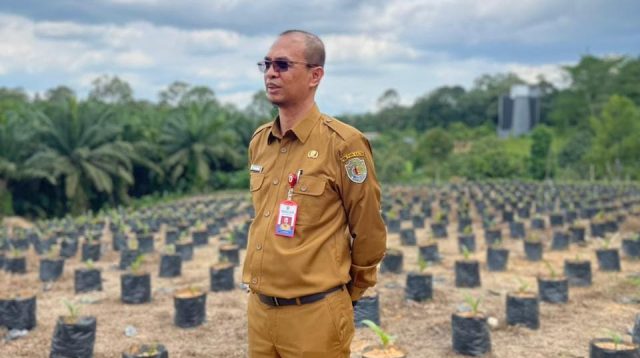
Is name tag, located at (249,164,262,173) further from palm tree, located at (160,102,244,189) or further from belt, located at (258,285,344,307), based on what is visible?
palm tree, located at (160,102,244,189)

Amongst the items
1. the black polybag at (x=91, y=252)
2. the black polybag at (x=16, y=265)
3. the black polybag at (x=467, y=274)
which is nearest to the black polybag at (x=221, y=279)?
the black polybag at (x=467, y=274)

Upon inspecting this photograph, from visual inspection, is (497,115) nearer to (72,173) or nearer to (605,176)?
(605,176)

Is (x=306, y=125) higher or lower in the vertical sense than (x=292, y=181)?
higher

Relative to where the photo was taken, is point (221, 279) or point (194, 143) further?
point (194, 143)

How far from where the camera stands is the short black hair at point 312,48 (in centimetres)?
226

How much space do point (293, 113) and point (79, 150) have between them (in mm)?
19235

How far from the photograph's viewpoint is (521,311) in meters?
5.43

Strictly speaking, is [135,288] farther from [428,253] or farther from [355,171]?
[355,171]

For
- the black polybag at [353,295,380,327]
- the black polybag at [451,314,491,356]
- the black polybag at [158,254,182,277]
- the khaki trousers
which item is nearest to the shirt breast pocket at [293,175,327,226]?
the khaki trousers

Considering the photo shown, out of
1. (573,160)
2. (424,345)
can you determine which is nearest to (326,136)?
(424,345)

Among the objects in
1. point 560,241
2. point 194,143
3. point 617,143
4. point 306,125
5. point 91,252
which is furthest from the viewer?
point 194,143

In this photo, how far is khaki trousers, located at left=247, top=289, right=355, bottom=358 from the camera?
2230 millimetres

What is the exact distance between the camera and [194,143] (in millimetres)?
25156

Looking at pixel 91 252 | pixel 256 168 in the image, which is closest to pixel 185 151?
pixel 91 252
